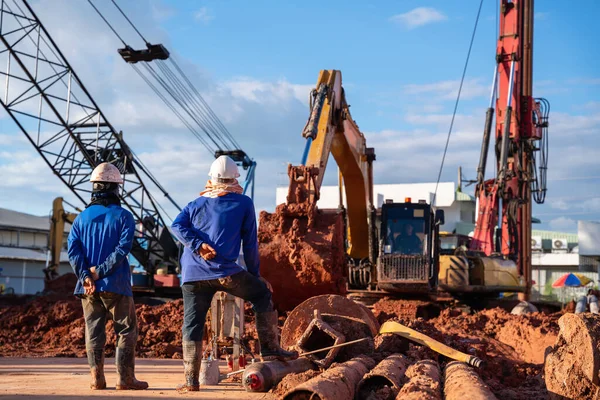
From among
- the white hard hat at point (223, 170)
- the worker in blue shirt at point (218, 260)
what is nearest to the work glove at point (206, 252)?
the worker in blue shirt at point (218, 260)

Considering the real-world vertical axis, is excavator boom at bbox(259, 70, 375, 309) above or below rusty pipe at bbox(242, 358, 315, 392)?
above

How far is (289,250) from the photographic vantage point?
12.4 meters

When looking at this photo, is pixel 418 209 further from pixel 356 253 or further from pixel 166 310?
pixel 166 310

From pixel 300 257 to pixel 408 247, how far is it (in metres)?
5.33

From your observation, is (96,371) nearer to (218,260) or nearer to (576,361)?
(218,260)

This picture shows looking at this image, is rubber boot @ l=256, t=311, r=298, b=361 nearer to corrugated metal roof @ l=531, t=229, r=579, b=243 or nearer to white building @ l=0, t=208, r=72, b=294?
white building @ l=0, t=208, r=72, b=294

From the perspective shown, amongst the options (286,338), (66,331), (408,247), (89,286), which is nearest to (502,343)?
(408,247)

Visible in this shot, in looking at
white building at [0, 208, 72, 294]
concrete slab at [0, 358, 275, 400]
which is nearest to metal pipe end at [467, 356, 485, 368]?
concrete slab at [0, 358, 275, 400]

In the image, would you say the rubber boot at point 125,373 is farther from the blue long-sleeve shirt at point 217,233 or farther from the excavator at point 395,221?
the excavator at point 395,221

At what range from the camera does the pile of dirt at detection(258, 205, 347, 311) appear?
1220 centimetres

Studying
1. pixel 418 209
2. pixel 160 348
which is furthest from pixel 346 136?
pixel 160 348

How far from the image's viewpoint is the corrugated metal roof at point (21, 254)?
148 feet

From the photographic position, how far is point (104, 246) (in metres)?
6.79

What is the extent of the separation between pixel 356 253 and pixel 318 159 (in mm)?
5382
